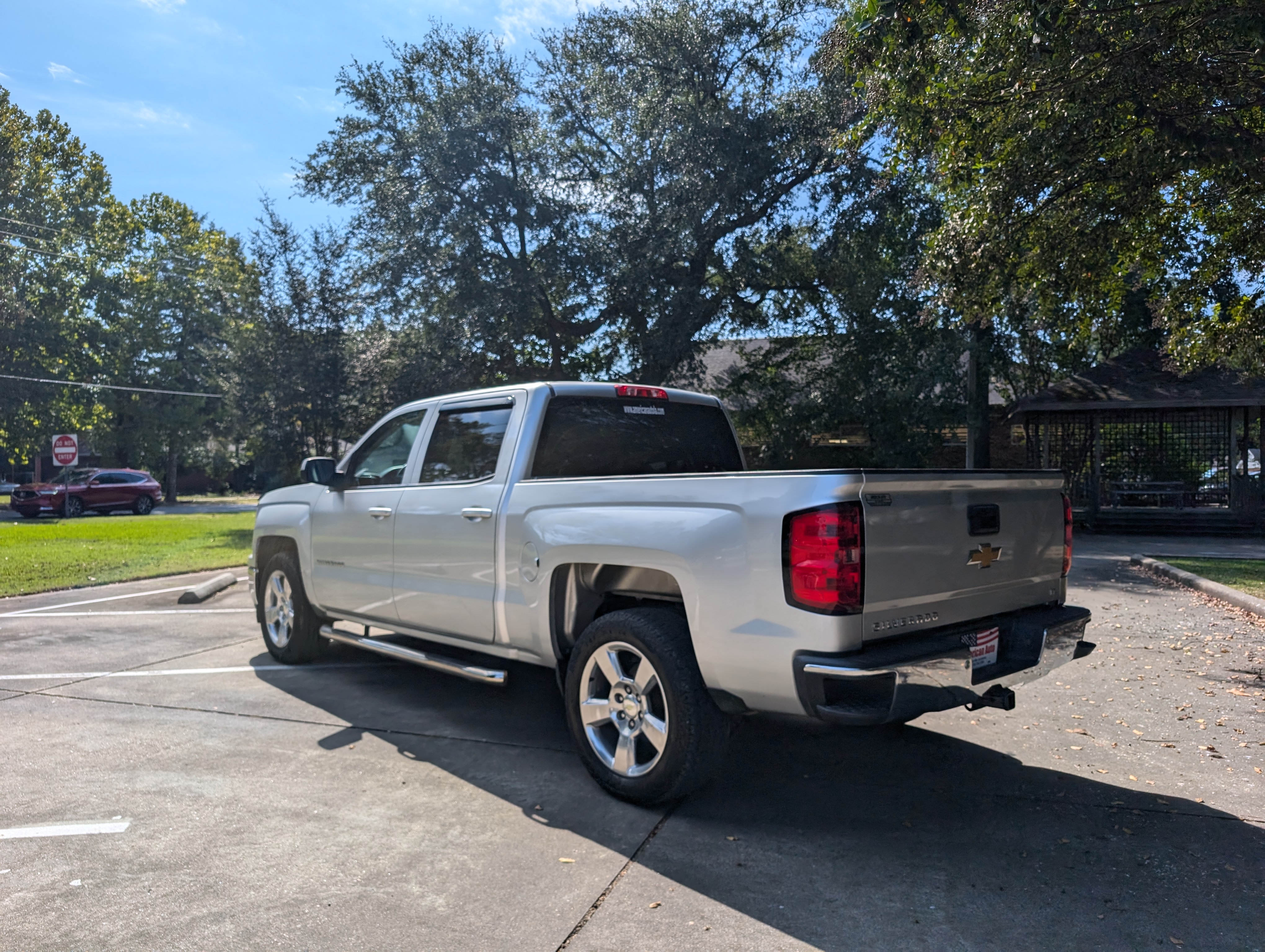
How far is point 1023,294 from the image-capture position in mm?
11344

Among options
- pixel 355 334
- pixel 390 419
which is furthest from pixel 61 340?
pixel 390 419

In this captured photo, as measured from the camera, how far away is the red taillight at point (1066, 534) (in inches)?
190

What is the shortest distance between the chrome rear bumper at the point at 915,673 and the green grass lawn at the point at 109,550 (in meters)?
10.9

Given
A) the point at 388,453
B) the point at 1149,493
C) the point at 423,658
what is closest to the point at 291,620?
the point at 388,453

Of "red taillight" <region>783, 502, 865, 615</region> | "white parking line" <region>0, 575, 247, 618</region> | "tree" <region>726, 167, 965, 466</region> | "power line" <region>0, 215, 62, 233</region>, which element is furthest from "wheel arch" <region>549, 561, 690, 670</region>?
"power line" <region>0, 215, 62, 233</region>

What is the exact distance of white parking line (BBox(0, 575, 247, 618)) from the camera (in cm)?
975

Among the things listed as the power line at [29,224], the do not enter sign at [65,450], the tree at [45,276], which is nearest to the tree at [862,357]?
the do not enter sign at [65,450]

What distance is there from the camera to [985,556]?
4191 millimetres

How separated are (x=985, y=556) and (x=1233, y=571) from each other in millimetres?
10908

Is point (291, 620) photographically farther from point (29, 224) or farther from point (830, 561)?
point (29, 224)

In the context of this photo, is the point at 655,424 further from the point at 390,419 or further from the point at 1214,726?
the point at 1214,726

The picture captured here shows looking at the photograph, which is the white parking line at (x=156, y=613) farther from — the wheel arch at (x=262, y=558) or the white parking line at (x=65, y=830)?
the white parking line at (x=65, y=830)

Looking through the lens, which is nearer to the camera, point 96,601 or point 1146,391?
point 96,601

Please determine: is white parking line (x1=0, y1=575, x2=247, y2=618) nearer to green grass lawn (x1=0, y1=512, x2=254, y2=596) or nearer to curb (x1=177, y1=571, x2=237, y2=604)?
curb (x1=177, y1=571, x2=237, y2=604)
